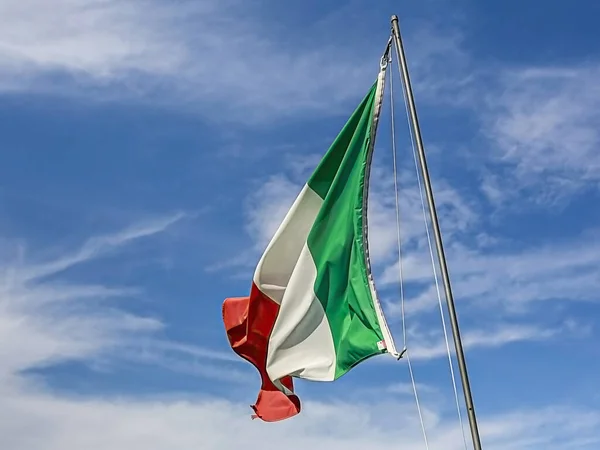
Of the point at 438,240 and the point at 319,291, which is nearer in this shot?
the point at 438,240

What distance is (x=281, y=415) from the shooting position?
18891mm

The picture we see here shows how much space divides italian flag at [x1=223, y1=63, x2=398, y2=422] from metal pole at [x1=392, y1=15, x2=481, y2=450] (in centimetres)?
122

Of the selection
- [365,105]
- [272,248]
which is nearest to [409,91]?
[365,105]

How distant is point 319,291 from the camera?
59.1 feet

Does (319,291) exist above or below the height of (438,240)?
above

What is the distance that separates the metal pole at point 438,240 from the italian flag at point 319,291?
122 cm

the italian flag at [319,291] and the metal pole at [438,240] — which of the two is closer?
the metal pole at [438,240]

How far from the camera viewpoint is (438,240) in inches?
550

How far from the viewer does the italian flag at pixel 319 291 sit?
16.7 metres

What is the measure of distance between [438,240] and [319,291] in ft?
15.3

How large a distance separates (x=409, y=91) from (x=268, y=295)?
664 centimetres

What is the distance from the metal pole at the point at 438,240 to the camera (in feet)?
41.5

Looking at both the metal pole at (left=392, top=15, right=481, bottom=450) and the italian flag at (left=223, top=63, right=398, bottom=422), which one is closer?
the metal pole at (left=392, top=15, right=481, bottom=450)

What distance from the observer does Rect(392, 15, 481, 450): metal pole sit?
12.7m
